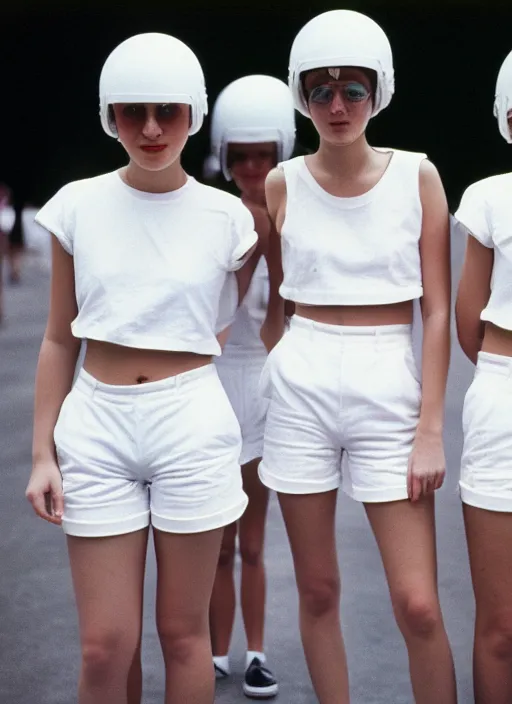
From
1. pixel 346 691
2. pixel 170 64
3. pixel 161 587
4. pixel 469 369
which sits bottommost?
pixel 469 369

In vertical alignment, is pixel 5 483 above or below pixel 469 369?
above

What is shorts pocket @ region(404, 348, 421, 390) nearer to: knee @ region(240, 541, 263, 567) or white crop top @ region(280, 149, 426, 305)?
white crop top @ region(280, 149, 426, 305)

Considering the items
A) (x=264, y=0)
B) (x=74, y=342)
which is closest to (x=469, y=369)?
(x=74, y=342)

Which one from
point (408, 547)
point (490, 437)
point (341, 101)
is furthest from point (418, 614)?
point (341, 101)

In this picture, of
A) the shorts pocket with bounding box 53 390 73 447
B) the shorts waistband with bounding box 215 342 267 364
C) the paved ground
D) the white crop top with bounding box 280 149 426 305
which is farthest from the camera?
the paved ground

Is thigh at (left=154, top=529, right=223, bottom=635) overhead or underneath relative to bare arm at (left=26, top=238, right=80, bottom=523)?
underneath

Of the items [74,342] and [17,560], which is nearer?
[74,342]

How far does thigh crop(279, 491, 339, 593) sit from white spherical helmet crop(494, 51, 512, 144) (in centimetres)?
109

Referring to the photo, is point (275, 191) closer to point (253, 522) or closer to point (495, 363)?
point (495, 363)

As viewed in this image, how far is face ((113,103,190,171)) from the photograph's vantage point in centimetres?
340

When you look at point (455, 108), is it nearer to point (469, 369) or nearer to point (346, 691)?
point (469, 369)

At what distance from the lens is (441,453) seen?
11.6 ft

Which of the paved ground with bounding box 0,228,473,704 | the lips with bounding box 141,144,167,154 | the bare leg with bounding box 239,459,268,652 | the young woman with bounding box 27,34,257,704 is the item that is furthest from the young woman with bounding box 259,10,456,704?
the paved ground with bounding box 0,228,473,704

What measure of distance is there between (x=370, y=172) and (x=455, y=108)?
789 inches
